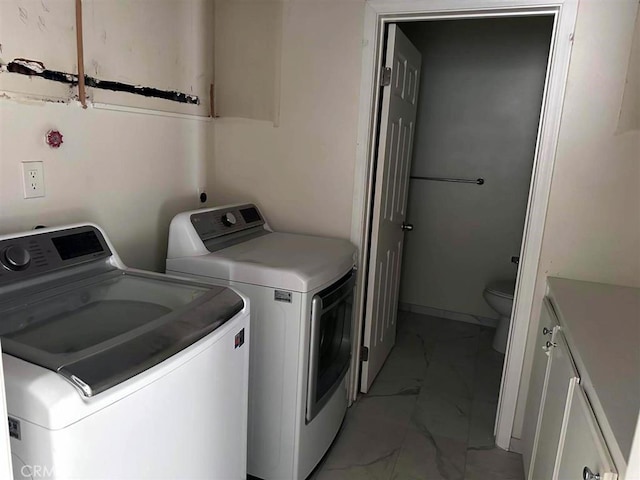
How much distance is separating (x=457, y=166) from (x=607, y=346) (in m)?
2.40

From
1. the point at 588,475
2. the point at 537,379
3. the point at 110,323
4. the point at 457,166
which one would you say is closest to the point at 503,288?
the point at 457,166

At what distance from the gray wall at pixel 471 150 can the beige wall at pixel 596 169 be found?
4.97 feet

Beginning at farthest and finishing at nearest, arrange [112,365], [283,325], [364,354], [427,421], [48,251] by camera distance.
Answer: [364,354]
[427,421]
[283,325]
[48,251]
[112,365]

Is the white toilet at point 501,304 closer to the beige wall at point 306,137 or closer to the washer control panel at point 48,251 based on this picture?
the beige wall at point 306,137

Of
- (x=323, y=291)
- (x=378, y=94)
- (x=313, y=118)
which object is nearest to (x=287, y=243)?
(x=323, y=291)

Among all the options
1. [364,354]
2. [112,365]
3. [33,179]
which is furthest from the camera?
[364,354]

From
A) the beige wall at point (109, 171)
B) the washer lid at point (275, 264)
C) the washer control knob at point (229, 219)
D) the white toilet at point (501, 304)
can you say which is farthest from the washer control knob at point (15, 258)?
the white toilet at point (501, 304)

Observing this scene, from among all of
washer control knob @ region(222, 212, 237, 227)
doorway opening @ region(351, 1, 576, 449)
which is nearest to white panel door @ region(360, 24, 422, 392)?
doorway opening @ region(351, 1, 576, 449)

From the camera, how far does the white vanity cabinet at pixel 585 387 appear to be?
98 centimetres

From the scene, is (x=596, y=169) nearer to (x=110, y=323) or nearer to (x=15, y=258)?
(x=110, y=323)

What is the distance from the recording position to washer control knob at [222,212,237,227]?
213 cm

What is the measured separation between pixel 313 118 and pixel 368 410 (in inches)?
60.5

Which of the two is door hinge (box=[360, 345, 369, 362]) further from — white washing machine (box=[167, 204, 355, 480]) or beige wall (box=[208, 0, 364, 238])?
beige wall (box=[208, 0, 364, 238])

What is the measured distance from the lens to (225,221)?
213cm
